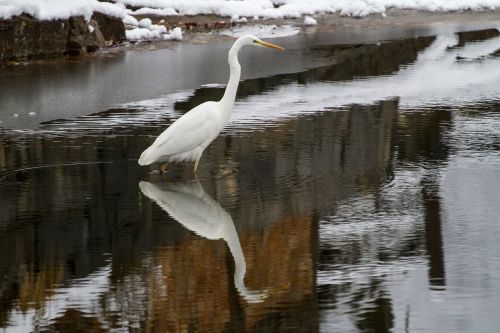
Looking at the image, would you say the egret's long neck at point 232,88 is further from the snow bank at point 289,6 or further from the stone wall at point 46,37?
the snow bank at point 289,6

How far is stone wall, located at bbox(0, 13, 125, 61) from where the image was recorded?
18891 mm

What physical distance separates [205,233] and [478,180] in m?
2.87

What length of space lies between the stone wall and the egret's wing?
29.3 ft

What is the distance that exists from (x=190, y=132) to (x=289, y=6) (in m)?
18.9

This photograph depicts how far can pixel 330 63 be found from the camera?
18.9 metres

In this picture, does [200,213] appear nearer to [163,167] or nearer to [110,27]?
[163,167]

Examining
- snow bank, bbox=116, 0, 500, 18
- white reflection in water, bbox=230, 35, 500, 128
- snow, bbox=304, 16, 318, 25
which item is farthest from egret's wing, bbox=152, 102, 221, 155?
snow, bbox=304, 16, 318, 25

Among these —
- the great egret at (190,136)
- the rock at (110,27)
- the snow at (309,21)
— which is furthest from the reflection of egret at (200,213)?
the snow at (309,21)

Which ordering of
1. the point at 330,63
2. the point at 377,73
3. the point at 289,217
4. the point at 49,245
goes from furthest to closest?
the point at 330,63, the point at 377,73, the point at 289,217, the point at 49,245

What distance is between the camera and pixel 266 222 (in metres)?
8.53

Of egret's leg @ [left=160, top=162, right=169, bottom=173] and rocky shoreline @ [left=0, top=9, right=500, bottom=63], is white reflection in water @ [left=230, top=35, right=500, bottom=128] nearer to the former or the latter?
egret's leg @ [left=160, top=162, right=169, bottom=173]

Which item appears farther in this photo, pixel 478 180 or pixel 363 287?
pixel 478 180

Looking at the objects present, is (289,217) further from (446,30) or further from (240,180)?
(446,30)

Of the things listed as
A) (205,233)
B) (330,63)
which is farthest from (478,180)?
(330,63)
